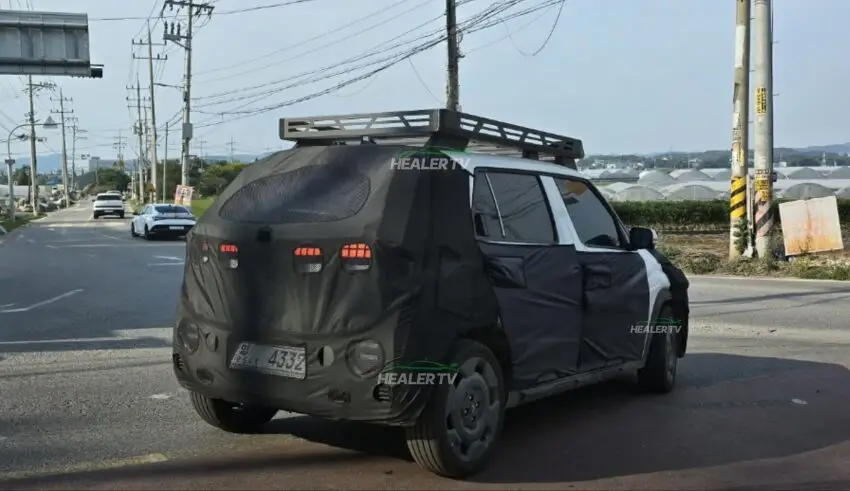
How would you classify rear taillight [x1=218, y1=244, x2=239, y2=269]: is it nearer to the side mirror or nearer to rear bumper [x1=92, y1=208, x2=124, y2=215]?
the side mirror

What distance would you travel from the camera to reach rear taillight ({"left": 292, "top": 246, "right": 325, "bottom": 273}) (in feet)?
15.7

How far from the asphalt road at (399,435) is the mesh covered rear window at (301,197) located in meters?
1.46

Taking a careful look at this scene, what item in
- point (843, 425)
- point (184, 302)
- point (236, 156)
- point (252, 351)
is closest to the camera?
point (252, 351)

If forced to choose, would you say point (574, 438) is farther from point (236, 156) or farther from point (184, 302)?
point (236, 156)

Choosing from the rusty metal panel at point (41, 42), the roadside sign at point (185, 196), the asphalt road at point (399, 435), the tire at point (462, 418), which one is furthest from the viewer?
the roadside sign at point (185, 196)

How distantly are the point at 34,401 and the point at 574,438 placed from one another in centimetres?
402

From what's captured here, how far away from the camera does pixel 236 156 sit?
130m

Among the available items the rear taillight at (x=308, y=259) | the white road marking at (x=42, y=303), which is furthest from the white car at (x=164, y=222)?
the rear taillight at (x=308, y=259)

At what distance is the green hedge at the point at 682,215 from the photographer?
3438 cm

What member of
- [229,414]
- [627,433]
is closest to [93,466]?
[229,414]

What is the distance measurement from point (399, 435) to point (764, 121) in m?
16.1

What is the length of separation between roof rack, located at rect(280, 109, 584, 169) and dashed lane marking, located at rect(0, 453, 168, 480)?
2142 mm

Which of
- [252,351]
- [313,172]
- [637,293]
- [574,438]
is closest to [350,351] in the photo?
[252,351]

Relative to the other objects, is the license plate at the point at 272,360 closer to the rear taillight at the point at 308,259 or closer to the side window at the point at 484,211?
the rear taillight at the point at 308,259
